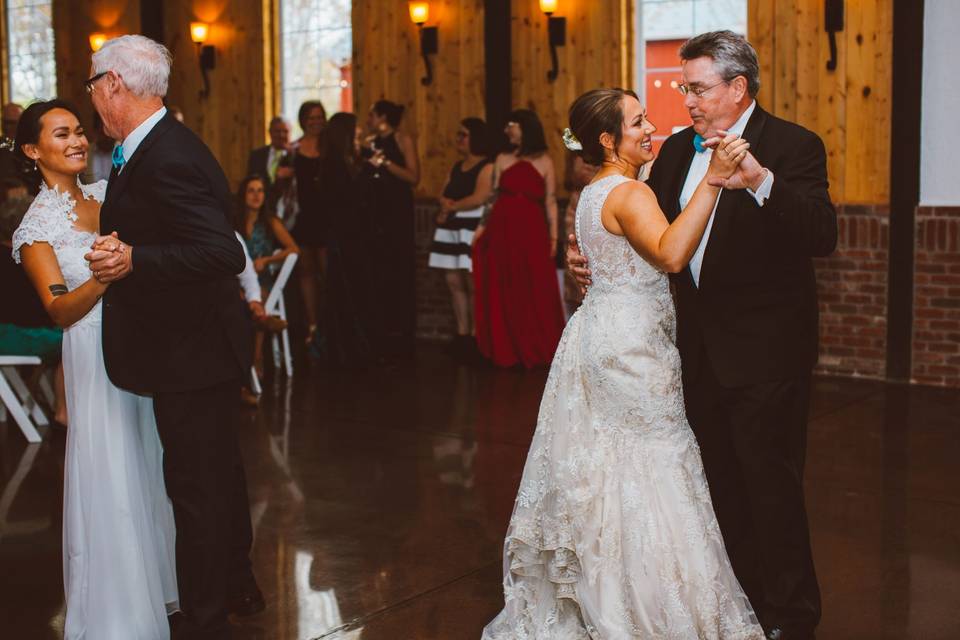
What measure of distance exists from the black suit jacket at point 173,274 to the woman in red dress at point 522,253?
16.4ft

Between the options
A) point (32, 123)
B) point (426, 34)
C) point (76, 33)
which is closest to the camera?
point (32, 123)

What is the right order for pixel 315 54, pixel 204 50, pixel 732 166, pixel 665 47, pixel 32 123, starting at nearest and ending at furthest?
pixel 732 166 < pixel 32 123 < pixel 665 47 < pixel 315 54 < pixel 204 50

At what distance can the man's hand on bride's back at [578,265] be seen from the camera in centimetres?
Result: 348

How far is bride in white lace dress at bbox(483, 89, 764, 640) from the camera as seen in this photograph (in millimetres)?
3191

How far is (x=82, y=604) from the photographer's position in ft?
11.4

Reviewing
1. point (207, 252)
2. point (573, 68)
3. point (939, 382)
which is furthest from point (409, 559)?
point (573, 68)

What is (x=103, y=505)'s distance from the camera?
345 cm

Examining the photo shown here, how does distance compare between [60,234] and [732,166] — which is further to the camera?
[60,234]

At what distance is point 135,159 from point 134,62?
0.80ft

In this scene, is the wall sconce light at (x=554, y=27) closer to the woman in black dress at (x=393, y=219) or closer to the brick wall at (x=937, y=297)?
the woman in black dress at (x=393, y=219)

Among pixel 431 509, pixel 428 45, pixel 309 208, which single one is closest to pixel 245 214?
pixel 309 208

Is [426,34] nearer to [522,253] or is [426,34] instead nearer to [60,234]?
[522,253]

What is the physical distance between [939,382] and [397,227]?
11.7ft

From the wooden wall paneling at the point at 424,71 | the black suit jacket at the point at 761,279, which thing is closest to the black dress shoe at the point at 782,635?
the black suit jacket at the point at 761,279
